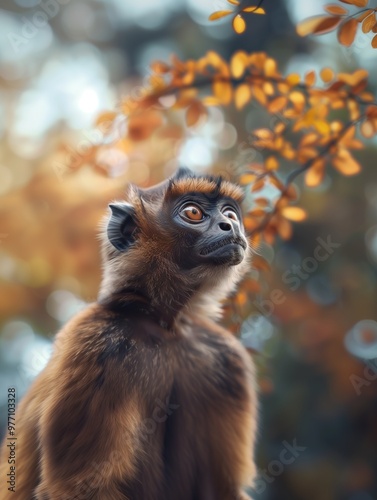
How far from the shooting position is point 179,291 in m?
3.05

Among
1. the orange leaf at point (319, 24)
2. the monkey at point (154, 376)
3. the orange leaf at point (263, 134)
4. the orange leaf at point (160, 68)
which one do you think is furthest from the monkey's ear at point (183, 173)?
the orange leaf at point (319, 24)

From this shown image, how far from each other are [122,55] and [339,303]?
3.18 m

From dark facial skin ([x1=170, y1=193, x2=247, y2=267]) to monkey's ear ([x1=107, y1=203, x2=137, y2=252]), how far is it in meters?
0.21

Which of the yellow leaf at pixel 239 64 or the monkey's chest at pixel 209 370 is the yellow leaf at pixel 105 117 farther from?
the monkey's chest at pixel 209 370

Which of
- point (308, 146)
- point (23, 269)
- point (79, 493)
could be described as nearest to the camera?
point (79, 493)

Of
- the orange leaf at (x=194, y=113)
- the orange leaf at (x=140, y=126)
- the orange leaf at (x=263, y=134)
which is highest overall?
the orange leaf at (x=140, y=126)

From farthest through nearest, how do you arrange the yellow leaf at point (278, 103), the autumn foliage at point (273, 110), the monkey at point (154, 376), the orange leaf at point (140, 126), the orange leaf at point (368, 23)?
1. the orange leaf at point (140, 126)
2. the yellow leaf at point (278, 103)
3. the autumn foliage at point (273, 110)
4. the monkey at point (154, 376)
5. the orange leaf at point (368, 23)

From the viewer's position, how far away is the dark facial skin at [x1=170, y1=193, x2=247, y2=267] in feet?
9.46

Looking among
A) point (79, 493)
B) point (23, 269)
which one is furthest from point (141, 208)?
point (23, 269)

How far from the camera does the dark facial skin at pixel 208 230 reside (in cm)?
288

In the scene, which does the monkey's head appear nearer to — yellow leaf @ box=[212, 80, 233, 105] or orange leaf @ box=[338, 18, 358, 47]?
yellow leaf @ box=[212, 80, 233, 105]

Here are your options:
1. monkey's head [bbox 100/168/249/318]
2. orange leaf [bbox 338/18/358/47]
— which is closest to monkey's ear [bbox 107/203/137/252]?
monkey's head [bbox 100/168/249/318]

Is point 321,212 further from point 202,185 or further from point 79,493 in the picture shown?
point 79,493

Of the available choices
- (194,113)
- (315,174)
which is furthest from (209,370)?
(194,113)
